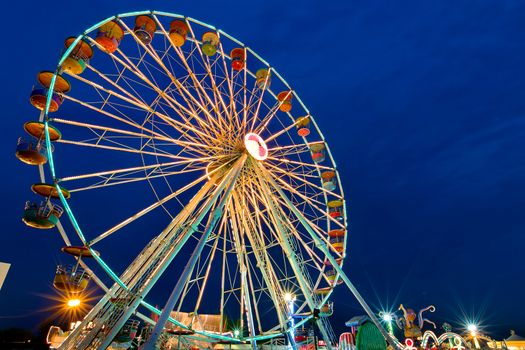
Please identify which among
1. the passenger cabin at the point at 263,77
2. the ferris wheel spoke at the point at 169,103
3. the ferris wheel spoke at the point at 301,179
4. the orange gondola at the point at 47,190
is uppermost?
the passenger cabin at the point at 263,77

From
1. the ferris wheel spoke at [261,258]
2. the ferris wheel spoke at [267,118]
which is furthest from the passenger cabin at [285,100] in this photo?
the ferris wheel spoke at [261,258]

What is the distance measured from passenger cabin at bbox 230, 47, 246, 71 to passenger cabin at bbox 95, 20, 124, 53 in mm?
5209

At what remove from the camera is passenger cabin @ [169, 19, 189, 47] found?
47.6 feet

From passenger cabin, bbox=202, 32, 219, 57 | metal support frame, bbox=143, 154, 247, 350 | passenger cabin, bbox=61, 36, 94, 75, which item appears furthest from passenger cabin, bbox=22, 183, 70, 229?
passenger cabin, bbox=202, 32, 219, 57

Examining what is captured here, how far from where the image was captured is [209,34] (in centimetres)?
1588

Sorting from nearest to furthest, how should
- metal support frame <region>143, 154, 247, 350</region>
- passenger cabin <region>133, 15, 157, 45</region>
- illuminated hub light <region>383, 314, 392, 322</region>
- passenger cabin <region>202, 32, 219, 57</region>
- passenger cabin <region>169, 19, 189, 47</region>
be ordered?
metal support frame <region>143, 154, 247, 350</region> < passenger cabin <region>133, 15, 157, 45</region> < passenger cabin <region>169, 19, 189, 47</region> < passenger cabin <region>202, 32, 219, 57</region> < illuminated hub light <region>383, 314, 392, 322</region>

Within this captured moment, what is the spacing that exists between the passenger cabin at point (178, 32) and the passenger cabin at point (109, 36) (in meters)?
2.00

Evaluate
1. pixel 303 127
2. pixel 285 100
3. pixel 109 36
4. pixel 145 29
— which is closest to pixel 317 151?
pixel 303 127

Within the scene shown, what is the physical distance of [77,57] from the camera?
12695mm

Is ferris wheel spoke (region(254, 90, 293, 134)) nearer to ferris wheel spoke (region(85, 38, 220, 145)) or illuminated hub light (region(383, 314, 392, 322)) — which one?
ferris wheel spoke (region(85, 38, 220, 145))

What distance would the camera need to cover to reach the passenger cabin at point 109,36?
13078 millimetres

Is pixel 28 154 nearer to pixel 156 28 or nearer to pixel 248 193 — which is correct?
pixel 156 28

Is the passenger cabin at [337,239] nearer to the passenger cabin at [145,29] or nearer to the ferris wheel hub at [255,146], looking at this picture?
the ferris wheel hub at [255,146]

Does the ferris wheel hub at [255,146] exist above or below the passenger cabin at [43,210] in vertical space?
above
